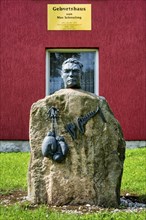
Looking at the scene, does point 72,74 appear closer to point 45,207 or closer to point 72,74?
point 72,74

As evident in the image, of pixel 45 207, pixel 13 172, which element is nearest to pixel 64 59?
pixel 13 172

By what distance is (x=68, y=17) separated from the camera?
13469mm

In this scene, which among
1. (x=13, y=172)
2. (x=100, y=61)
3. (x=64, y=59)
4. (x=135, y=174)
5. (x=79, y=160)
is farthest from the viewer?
(x=64, y=59)

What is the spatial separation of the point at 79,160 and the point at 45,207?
0.75 meters

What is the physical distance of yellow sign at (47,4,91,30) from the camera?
13.4 m

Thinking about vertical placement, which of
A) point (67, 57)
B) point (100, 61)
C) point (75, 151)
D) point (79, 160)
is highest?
point (67, 57)

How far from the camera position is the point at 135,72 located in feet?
44.2

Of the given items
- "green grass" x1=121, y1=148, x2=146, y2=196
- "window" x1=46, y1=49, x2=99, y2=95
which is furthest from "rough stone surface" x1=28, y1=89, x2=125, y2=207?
"window" x1=46, y1=49, x2=99, y2=95

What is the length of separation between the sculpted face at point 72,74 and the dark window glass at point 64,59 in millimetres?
7235

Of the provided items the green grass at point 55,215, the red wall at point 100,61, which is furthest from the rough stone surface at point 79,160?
the red wall at point 100,61

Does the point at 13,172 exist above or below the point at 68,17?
below

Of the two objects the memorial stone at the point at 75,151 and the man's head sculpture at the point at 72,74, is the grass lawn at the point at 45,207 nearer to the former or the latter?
the memorial stone at the point at 75,151

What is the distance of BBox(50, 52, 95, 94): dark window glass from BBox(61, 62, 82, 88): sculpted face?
723 cm

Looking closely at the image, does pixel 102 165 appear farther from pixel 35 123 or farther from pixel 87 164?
pixel 35 123
